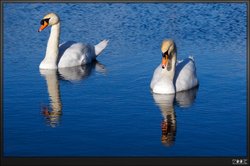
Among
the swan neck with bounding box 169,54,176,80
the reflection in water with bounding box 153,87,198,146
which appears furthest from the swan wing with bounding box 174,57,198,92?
the swan neck with bounding box 169,54,176,80

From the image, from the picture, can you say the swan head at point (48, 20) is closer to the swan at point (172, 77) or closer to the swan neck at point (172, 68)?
the swan at point (172, 77)

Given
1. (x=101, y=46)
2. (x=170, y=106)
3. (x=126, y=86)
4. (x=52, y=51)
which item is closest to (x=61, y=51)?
(x=52, y=51)

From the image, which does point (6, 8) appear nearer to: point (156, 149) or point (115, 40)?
point (115, 40)

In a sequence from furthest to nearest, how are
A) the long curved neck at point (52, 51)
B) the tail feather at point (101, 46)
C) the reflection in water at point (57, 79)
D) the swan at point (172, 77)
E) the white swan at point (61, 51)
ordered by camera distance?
the tail feather at point (101, 46), the white swan at point (61, 51), the long curved neck at point (52, 51), the swan at point (172, 77), the reflection in water at point (57, 79)

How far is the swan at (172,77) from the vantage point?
1872cm

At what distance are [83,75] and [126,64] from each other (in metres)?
1.35

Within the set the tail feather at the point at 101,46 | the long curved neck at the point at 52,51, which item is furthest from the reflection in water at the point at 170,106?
the tail feather at the point at 101,46

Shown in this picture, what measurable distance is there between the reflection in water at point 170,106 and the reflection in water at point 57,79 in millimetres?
2397

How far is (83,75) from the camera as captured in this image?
843 inches

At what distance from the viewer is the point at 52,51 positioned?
22609 millimetres

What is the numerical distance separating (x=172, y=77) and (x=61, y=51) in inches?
215

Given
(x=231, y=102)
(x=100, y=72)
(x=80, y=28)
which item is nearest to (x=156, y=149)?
(x=231, y=102)
